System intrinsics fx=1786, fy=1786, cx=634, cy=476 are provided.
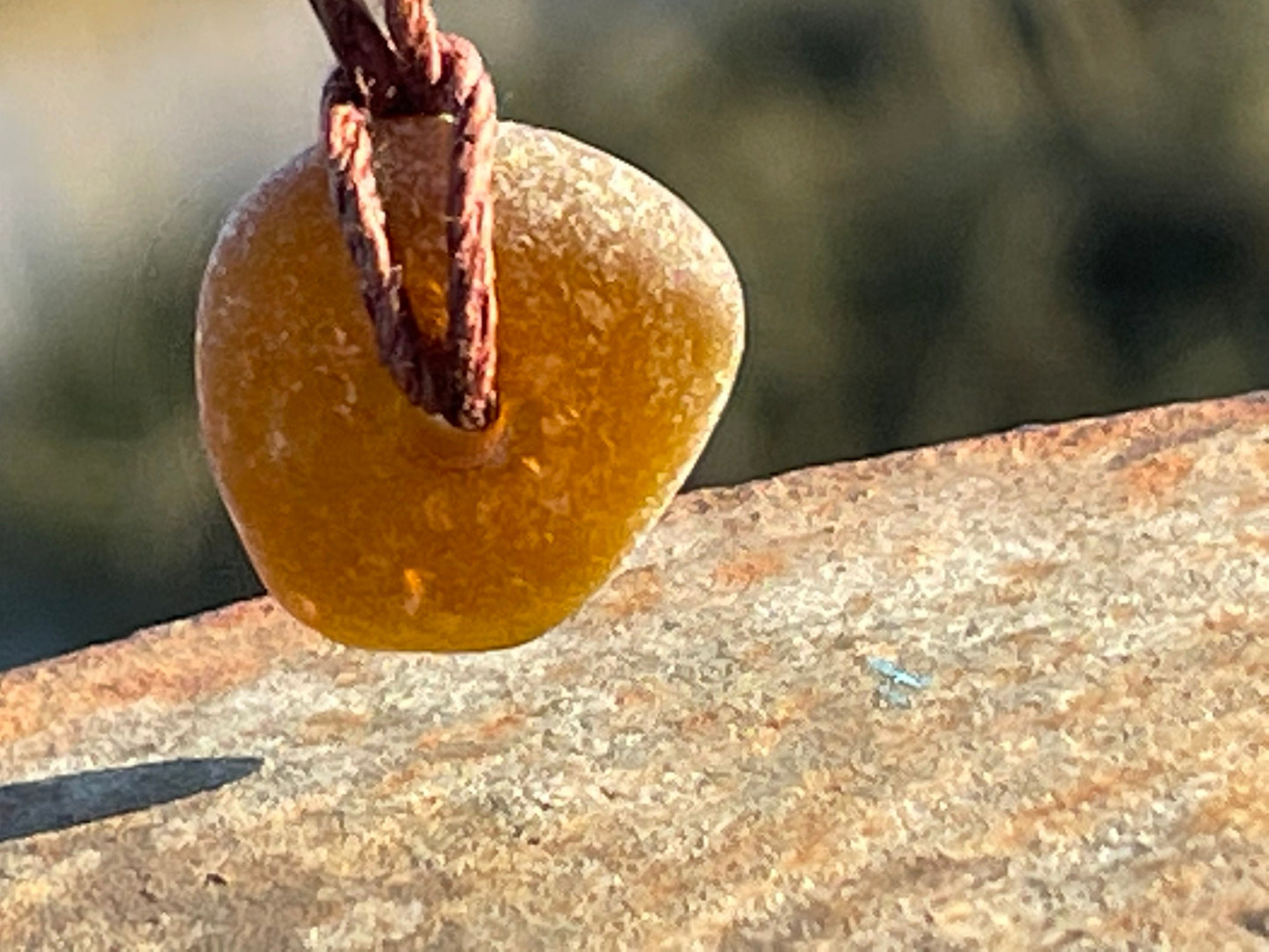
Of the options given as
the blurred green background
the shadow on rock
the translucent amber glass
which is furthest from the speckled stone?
the blurred green background

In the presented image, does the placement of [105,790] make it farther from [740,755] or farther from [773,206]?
[773,206]

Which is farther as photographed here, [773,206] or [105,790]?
[773,206]

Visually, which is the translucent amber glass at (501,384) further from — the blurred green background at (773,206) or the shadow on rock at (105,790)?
the blurred green background at (773,206)

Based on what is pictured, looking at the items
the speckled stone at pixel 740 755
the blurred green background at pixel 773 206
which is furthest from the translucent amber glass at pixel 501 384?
the blurred green background at pixel 773 206

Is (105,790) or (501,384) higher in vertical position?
(501,384)

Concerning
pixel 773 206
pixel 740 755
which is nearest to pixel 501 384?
pixel 740 755

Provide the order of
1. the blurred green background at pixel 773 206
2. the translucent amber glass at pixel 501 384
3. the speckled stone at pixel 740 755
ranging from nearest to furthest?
the translucent amber glass at pixel 501 384
the speckled stone at pixel 740 755
the blurred green background at pixel 773 206
